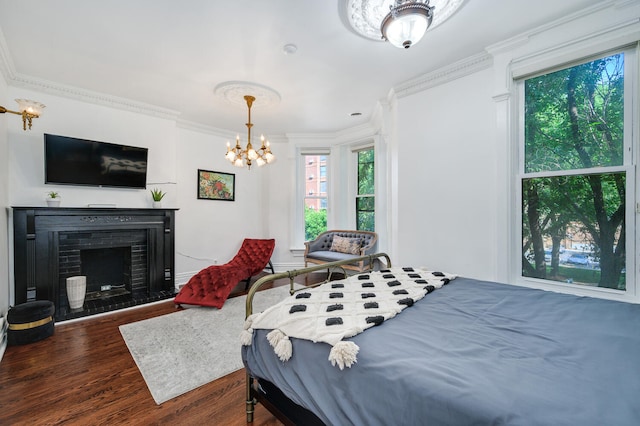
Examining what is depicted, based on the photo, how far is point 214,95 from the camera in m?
3.50

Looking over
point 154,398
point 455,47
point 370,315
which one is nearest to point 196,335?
point 154,398

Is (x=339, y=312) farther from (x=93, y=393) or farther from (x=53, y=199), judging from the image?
(x=53, y=199)

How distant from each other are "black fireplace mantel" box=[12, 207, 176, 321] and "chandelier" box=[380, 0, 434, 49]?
370cm

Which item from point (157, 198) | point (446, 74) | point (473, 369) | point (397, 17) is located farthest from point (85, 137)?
point (473, 369)

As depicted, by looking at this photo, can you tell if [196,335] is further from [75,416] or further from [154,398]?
[75,416]

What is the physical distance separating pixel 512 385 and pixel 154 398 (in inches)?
81.2

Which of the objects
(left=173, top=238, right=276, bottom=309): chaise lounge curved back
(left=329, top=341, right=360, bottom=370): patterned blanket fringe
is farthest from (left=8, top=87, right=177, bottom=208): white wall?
(left=329, top=341, right=360, bottom=370): patterned blanket fringe

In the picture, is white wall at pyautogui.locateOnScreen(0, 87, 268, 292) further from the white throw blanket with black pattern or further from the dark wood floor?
the white throw blanket with black pattern

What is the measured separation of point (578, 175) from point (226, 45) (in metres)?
3.31

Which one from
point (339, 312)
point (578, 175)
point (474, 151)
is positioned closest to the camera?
Answer: point (339, 312)

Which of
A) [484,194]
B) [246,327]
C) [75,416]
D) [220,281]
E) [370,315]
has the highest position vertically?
[484,194]

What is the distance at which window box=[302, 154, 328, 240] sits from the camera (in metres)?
5.55

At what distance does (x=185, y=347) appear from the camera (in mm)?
2396

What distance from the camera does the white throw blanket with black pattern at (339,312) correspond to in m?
1.11
